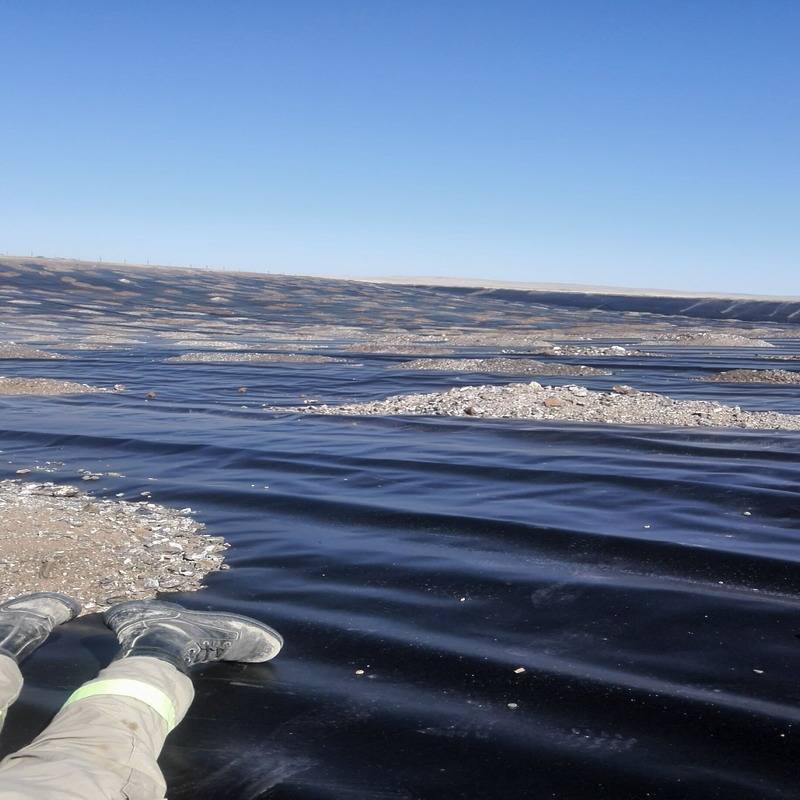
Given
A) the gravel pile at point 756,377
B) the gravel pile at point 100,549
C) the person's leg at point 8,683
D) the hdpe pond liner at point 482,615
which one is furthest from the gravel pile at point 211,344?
the person's leg at point 8,683

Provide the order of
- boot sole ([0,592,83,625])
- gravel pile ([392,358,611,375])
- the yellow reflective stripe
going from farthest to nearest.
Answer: gravel pile ([392,358,611,375]) < boot sole ([0,592,83,625]) < the yellow reflective stripe

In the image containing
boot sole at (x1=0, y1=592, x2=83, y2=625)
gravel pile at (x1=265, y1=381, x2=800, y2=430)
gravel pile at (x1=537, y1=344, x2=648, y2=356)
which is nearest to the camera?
boot sole at (x1=0, y1=592, x2=83, y2=625)

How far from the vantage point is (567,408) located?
43.5 ft

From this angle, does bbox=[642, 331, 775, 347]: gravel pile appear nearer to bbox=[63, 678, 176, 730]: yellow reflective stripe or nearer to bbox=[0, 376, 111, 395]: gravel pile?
bbox=[0, 376, 111, 395]: gravel pile

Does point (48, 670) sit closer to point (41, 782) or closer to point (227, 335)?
point (41, 782)

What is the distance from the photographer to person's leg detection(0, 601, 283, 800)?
298 centimetres

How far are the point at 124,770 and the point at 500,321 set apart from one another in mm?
44834


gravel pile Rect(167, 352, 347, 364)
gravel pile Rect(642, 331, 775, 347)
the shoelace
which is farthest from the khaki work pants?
gravel pile Rect(642, 331, 775, 347)

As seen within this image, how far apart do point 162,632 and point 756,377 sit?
17444mm

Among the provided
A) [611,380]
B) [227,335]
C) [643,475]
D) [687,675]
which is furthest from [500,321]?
[687,675]

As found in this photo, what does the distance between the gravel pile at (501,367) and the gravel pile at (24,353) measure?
349 inches

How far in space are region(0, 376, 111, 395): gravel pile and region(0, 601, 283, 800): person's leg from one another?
12.2 m

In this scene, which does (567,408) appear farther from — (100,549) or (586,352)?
(586,352)

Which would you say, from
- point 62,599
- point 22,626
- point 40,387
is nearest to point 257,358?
point 40,387
